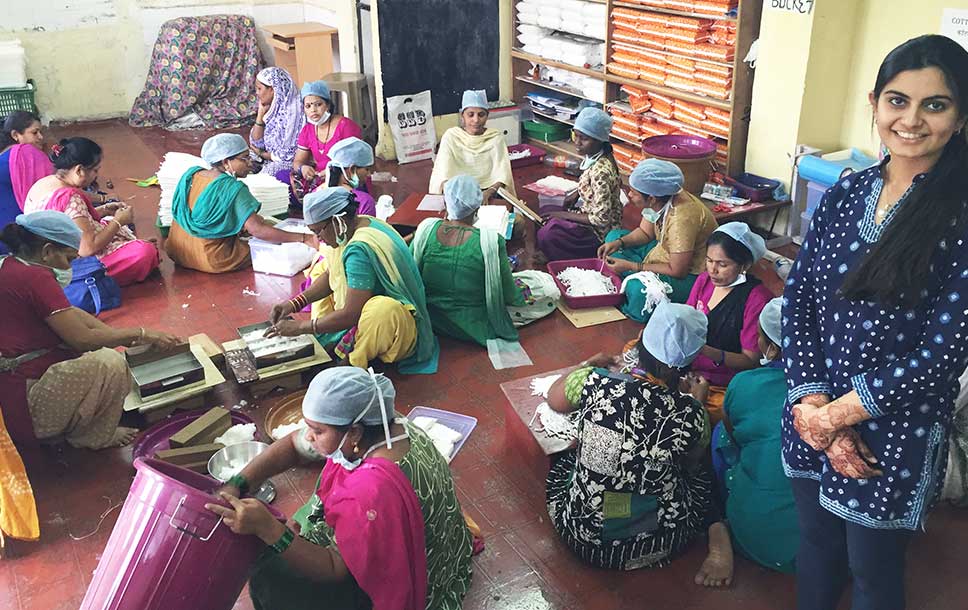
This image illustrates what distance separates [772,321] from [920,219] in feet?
4.60

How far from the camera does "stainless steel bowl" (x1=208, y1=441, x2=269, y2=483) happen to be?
3365 mm

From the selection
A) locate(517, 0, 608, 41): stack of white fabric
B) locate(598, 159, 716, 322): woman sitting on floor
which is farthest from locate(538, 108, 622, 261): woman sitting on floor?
locate(517, 0, 608, 41): stack of white fabric

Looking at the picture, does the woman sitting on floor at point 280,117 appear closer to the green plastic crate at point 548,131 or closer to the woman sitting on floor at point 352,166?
the woman sitting on floor at point 352,166

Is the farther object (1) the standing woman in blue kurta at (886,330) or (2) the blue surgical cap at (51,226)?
(2) the blue surgical cap at (51,226)

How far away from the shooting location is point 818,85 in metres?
5.41

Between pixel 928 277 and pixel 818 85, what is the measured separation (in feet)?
13.7

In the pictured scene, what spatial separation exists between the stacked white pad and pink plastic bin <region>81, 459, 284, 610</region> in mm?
8025

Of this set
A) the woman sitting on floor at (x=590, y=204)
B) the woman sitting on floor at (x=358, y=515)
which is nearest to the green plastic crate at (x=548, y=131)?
the woman sitting on floor at (x=590, y=204)

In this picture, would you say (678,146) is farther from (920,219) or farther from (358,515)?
(358,515)

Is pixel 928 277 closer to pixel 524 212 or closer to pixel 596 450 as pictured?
pixel 596 450

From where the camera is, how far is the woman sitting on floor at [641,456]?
268 cm

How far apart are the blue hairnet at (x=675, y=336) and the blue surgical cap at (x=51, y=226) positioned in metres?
2.43

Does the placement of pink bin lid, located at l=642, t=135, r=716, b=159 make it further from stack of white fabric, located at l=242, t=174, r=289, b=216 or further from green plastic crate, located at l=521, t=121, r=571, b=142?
stack of white fabric, located at l=242, t=174, r=289, b=216

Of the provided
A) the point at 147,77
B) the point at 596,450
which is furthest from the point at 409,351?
the point at 147,77
